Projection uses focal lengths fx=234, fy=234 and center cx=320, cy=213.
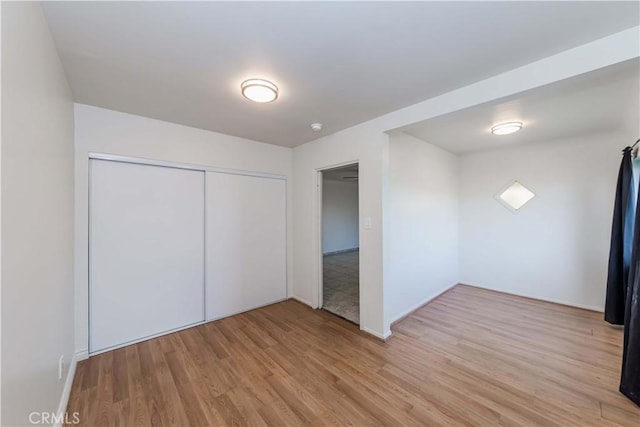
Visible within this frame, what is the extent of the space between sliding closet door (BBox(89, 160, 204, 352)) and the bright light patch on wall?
4762 mm

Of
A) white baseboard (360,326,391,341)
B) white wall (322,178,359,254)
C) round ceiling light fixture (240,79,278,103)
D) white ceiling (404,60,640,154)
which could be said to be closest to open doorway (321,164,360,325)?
white wall (322,178,359,254)

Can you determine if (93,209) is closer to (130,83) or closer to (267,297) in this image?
(130,83)

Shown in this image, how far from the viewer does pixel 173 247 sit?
8.96ft

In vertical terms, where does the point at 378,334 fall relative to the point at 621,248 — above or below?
below

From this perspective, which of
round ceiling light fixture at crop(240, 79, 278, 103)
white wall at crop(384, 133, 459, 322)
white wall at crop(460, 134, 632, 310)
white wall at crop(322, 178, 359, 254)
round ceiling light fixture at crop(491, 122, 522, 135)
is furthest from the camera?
white wall at crop(322, 178, 359, 254)

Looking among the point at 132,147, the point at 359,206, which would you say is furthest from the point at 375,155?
the point at 132,147

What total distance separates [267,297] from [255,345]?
3.63ft

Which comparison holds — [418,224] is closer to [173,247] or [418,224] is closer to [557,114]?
[557,114]

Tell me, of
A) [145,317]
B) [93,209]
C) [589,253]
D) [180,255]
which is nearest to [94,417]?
[145,317]

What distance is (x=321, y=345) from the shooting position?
2457 millimetres

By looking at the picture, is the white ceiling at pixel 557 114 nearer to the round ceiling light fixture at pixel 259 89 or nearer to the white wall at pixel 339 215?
the round ceiling light fixture at pixel 259 89

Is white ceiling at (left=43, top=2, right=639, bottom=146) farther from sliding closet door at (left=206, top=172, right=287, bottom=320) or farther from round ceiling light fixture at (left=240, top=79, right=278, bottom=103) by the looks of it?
sliding closet door at (left=206, top=172, right=287, bottom=320)

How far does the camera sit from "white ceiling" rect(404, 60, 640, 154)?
6.05 ft

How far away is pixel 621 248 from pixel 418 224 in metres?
2.12
